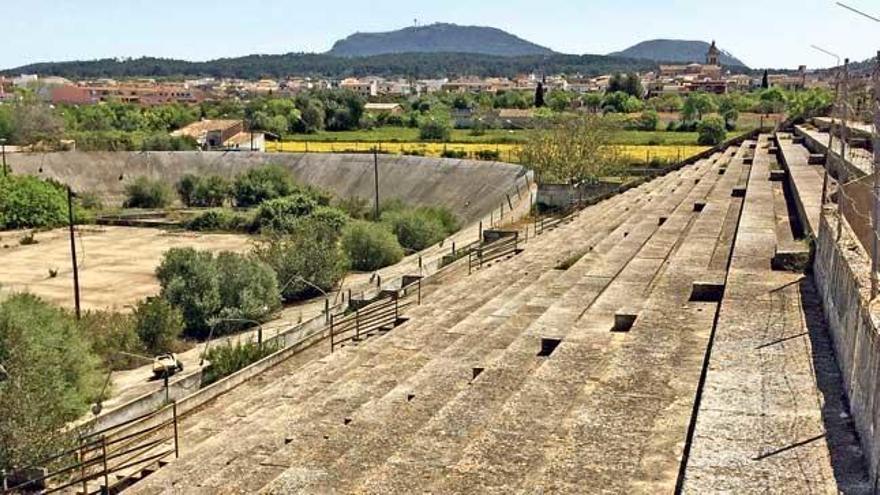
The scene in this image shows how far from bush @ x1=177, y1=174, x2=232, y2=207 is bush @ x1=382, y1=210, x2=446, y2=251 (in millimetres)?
22644

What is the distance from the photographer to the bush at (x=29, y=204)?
2116 inches

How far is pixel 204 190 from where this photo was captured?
2459 inches

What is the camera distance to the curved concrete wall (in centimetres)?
5369

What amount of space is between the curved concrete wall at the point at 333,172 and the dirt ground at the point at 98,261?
38.3ft

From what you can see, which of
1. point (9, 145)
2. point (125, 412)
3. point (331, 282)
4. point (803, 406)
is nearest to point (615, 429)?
point (803, 406)

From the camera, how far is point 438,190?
5600 cm

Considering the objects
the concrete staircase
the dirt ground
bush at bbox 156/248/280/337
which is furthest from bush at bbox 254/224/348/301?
the concrete staircase

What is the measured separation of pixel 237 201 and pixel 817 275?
173 ft

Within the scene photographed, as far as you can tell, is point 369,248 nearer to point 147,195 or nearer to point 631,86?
point 147,195

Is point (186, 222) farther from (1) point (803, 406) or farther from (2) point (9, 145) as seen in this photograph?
(1) point (803, 406)

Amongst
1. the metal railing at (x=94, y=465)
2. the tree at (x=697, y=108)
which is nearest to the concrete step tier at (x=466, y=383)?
the metal railing at (x=94, y=465)

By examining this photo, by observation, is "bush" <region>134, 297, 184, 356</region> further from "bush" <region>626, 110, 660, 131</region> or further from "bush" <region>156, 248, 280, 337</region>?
"bush" <region>626, 110, 660, 131</region>

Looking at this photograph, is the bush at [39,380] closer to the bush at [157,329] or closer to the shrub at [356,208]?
the bush at [157,329]

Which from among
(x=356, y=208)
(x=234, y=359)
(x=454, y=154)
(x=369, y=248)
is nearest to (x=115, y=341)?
(x=234, y=359)
